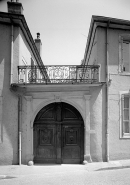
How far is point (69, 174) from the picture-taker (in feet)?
19.2

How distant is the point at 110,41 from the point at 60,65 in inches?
103

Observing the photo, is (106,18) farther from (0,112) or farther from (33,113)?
(0,112)

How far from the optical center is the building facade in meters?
6.91

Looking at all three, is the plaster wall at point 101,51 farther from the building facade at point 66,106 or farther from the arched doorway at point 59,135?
the arched doorway at point 59,135

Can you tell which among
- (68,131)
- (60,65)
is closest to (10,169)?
(68,131)

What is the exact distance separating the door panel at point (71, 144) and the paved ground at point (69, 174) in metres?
0.48

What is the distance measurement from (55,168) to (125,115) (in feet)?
12.9

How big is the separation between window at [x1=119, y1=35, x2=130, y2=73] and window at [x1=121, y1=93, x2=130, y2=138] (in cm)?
127

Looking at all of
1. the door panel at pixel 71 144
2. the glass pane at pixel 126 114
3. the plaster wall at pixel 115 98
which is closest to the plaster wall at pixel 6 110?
the door panel at pixel 71 144

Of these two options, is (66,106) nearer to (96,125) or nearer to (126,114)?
(96,125)

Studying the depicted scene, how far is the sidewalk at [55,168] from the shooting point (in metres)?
5.93

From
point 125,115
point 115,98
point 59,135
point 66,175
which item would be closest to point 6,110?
point 59,135

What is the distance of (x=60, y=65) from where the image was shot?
7164mm

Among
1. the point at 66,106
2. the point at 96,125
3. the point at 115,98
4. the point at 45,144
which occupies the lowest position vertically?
the point at 45,144
